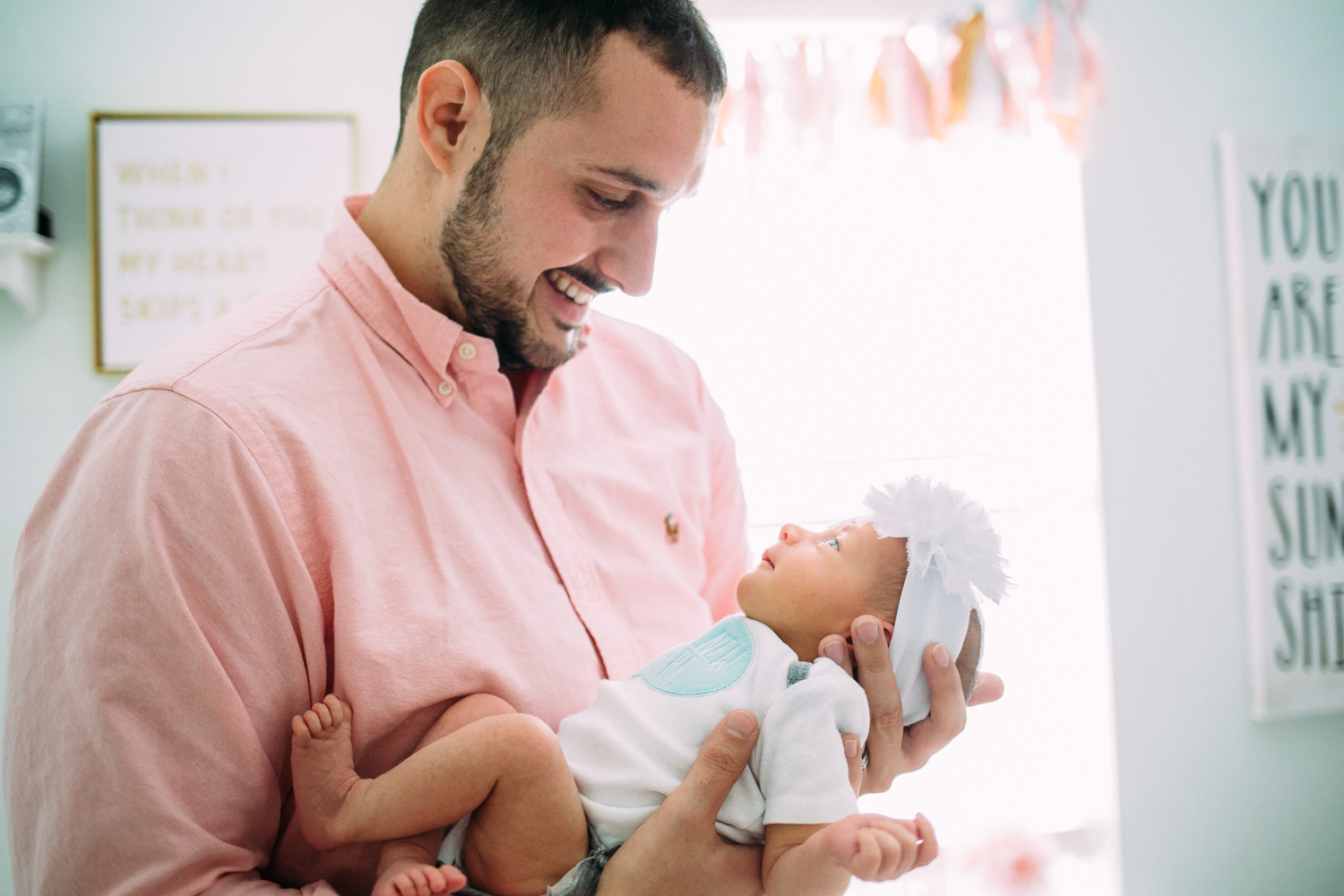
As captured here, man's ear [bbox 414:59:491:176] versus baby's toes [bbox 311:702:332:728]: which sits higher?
man's ear [bbox 414:59:491:176]

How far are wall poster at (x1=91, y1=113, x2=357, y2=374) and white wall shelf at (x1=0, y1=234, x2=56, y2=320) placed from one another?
0.43 feet

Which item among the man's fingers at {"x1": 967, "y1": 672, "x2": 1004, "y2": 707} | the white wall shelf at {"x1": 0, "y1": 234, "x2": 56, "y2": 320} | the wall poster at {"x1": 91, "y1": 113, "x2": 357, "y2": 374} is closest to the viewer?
the man's fingers at {"x1": 967, "y1": 672, "x2": 1004, "y2": 707}

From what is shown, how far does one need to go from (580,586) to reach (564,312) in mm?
392

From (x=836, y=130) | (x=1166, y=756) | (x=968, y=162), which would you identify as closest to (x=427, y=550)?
(x=836, y=130)

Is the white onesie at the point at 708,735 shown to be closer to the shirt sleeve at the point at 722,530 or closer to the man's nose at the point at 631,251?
the shirt sleeve at the point at 722,530

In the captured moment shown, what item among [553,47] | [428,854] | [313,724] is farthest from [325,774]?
[553,47]

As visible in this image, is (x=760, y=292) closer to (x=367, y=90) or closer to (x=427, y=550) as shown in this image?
(x=367, y=90)

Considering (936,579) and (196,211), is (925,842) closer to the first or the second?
(936,579)

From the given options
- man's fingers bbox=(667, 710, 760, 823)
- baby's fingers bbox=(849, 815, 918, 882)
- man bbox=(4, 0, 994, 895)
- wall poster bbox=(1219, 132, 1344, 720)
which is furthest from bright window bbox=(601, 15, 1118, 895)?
baby's fingers bbox=(849, 815, 918, 882)

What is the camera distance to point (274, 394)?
85 cm

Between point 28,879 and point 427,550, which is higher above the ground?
point 427,550

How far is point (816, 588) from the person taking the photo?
3.57 feet

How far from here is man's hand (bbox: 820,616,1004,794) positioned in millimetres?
1013

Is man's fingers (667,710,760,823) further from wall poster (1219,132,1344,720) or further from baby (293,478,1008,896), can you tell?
wall poster (1219,132,1344,720)
